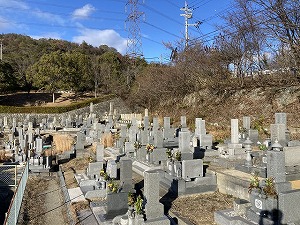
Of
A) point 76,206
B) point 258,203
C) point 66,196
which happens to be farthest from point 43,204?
point 258,203

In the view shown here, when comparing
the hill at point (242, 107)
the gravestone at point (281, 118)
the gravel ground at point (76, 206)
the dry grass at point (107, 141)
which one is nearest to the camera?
the gravel ground at point (76, 206)

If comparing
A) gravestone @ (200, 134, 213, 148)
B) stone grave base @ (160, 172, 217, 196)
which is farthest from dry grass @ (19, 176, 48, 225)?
gravestone @ (200, 134, 213, 148)

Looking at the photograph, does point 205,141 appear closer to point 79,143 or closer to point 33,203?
point 79,143

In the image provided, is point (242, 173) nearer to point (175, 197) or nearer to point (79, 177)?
point (175, 197)

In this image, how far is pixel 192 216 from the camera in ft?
22.1

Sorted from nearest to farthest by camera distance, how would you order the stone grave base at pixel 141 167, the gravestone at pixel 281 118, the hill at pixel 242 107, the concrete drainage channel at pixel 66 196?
the concrete drainage channel at pixel 66 196
the stone grave base at pixel 141 167
the gravestone at pixel 281 118
the hill at pixel 242 107

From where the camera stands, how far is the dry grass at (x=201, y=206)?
262 inches

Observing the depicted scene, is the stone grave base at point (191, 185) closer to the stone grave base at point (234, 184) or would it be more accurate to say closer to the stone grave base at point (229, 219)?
the stone grave base at point (234, 184)

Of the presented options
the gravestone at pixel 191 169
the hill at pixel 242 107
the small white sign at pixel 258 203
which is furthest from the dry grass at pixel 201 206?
the hill at pixel 242 107

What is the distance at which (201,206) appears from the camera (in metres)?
7.44

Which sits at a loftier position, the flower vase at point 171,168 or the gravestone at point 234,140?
the gravestone at point 234,140

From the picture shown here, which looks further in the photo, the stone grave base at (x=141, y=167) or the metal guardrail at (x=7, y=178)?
the stone grave base at (x=141, y=167)

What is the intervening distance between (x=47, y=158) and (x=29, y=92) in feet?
137

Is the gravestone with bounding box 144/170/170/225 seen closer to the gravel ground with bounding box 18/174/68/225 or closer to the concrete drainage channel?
the concrete drainage channel
